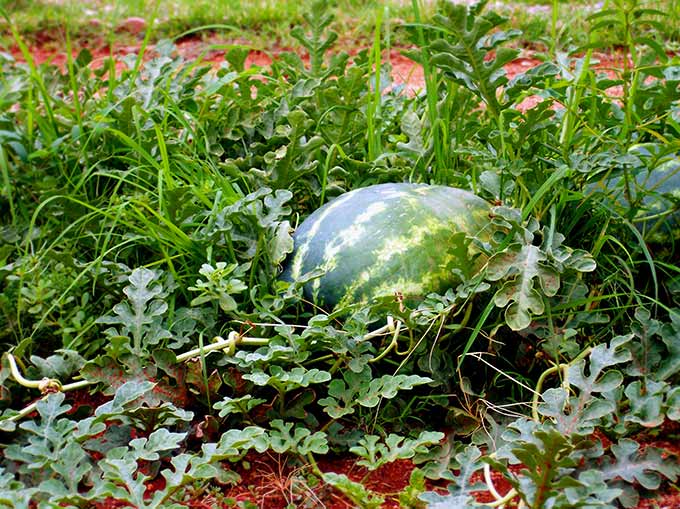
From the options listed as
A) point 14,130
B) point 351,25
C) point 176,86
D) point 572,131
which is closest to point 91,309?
point 14,130

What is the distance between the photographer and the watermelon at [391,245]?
2326 mm

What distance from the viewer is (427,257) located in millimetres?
2354

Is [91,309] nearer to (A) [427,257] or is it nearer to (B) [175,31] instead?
(A) [427,257]

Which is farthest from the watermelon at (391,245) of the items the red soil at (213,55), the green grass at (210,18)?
the green grass at (210,18)

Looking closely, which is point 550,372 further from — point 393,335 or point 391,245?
point 391,245

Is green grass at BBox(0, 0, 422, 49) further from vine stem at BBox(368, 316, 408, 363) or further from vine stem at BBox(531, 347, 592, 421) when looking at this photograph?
vine stem at BBox(531, 347, 592, 421)

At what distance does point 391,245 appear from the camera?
7.77 ft

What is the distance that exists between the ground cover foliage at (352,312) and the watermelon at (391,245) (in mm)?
70

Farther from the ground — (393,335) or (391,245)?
(391,245)

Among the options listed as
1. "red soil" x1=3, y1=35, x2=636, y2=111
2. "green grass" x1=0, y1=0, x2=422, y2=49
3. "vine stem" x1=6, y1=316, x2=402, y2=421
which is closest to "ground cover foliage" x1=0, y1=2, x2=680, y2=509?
"vine stem" x1=6, y1=316, x2=402, y2=421

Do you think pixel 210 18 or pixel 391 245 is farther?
pixel 210 18

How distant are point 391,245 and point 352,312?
0.22 meters

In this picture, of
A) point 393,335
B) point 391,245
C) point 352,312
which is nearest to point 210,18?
point 391,245

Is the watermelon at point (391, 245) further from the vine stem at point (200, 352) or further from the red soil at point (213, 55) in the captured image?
the red soil at point (213, 55)
